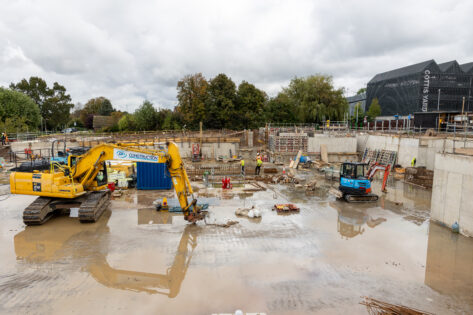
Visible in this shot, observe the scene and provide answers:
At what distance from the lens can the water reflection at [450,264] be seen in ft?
27.9

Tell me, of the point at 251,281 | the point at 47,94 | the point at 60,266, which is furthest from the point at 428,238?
the point at 47,94

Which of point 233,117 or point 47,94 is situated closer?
point 233,117

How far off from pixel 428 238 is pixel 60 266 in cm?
1377

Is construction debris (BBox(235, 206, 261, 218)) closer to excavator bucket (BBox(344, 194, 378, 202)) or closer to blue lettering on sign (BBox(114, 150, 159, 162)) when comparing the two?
blue lettering on sign (BBox(114, 150, 159, 162))

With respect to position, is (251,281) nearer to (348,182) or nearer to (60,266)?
(60,266)

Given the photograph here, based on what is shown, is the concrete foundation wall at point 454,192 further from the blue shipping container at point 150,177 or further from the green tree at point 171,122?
the green tree at point 171,122

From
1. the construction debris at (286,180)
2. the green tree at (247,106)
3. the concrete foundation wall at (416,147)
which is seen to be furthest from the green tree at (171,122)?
the concrete foundation wall at (416,147)

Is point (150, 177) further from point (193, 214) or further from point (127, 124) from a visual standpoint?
point (127, 124)

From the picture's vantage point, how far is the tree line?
4806cm

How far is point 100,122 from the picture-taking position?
7338 cm

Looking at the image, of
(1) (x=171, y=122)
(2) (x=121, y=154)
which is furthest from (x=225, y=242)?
(1) (x=171, y=122)

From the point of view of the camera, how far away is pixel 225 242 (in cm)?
1147

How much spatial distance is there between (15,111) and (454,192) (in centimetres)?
5628

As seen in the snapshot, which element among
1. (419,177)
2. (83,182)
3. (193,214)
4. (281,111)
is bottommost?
(419,177)
